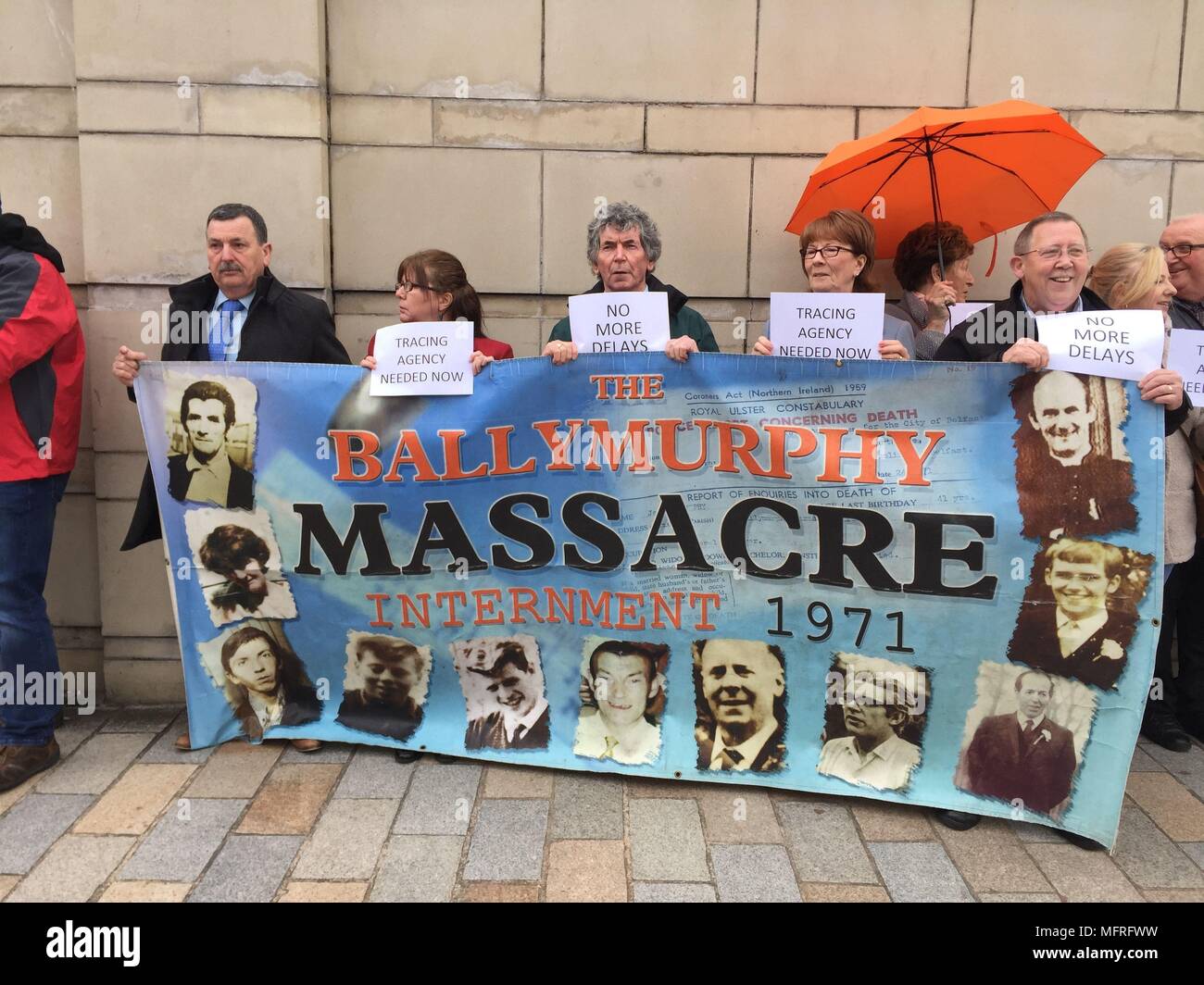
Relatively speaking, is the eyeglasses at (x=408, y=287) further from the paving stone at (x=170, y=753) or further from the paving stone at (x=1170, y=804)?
the paving stone at (x=1170, y=804)

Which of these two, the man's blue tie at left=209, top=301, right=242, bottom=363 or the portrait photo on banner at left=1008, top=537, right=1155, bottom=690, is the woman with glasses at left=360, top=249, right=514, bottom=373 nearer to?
the man's blue tie at left=209, top=301, right=242, bottom=363

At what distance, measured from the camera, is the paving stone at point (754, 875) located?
2.84m

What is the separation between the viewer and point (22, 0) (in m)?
4.32

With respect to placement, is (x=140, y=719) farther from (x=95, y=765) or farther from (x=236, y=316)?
(x=236, y=316)

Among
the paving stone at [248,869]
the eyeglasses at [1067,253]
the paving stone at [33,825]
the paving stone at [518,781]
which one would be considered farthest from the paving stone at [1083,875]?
the paving stone at [33,825]

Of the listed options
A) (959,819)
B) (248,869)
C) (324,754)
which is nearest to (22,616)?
(324,754)

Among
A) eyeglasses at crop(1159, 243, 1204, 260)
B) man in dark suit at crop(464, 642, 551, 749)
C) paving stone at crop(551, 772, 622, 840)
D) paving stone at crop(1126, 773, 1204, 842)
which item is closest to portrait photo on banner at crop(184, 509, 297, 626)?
man in dark suit at crop(464, 642, 551, 749)

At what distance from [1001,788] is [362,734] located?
8.12 ft

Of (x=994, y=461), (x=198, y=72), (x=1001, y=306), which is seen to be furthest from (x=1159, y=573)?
(x=198, y=72)

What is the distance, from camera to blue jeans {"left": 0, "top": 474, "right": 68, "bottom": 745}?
361 cm

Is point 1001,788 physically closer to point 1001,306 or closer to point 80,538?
point 1001,306

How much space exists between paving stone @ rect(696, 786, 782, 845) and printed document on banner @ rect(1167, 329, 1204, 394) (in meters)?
2.19

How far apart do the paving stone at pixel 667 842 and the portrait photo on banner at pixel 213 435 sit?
6.53 ft

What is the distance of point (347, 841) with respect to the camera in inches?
123
